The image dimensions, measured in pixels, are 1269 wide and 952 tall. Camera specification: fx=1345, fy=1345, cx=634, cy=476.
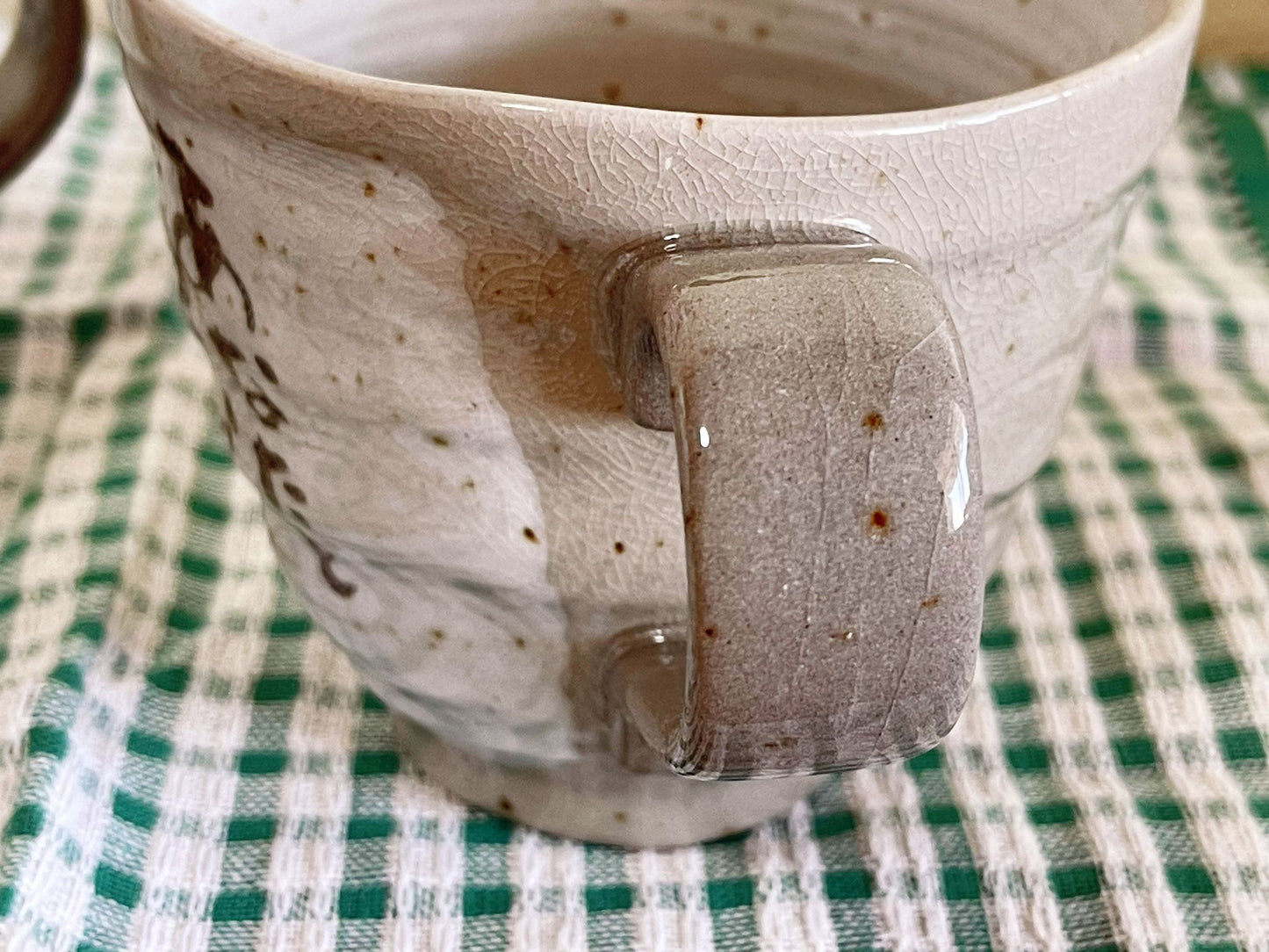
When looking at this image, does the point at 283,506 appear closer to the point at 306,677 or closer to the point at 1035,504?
the point at 306,677

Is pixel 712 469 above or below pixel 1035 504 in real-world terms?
above

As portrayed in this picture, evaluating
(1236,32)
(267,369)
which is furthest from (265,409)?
(1236,32)

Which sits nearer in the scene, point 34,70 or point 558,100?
point 558,100

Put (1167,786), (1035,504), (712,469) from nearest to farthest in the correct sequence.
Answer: (712,469), (1167,786), (1035,504)

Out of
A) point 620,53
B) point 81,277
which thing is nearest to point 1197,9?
point 620,53

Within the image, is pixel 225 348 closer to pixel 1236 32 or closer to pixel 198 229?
pixel 198 229

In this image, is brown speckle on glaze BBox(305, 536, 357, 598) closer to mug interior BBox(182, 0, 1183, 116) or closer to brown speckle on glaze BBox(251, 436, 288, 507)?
brown speckle on glaze BBox(251, 436, 288, 507)

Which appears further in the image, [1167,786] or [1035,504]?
[1035,504]
